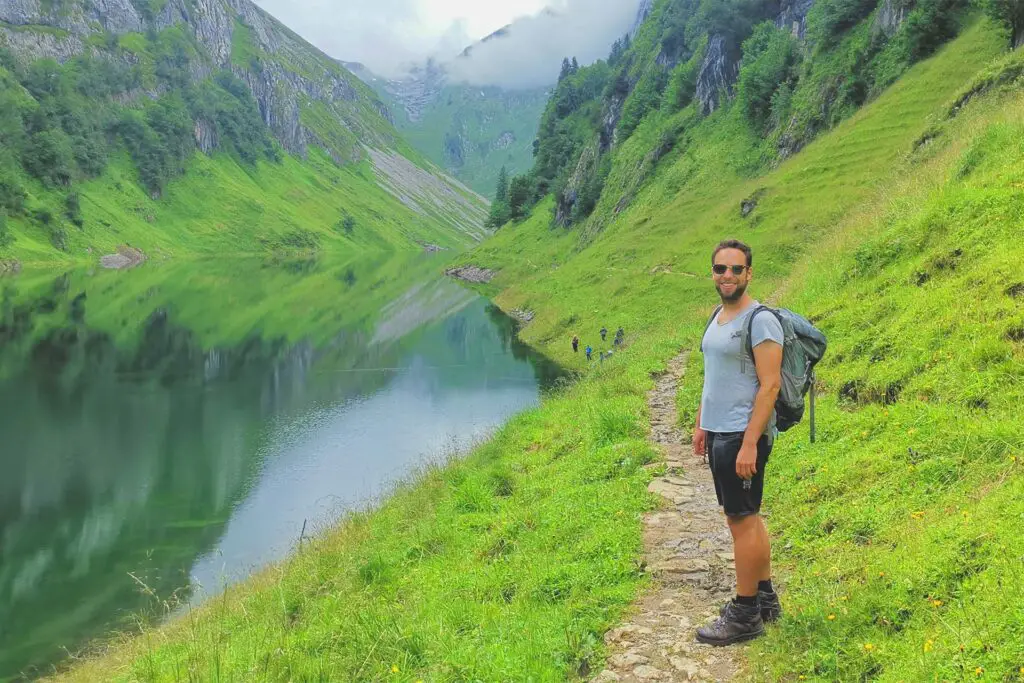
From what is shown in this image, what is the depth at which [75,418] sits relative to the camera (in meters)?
38.3

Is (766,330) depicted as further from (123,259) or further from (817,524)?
(123,259)

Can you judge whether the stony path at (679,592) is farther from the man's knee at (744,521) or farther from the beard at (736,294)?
the beard at (736,294)

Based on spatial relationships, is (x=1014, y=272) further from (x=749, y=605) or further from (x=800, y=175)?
(x=800, y=175)

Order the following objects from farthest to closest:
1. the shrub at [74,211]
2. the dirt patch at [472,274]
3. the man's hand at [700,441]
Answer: the shrub at [74,211], the dirt patch at [472,274], the man's hand at [700,441]

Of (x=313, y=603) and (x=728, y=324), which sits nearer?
(x=728, y=324)

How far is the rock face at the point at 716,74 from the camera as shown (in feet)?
273

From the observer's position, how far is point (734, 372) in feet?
22.2

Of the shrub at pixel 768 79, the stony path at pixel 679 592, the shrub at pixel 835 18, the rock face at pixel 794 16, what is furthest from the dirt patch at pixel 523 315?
the stony path at pixel 679 592

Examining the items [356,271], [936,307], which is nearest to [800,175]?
[936,307]

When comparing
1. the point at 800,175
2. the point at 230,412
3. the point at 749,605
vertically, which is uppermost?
the point at 800,175

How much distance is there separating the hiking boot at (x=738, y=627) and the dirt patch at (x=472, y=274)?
111m

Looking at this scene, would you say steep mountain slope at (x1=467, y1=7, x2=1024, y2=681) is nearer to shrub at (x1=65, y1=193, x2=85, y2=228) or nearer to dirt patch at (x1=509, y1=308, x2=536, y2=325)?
dirt patch at (x1=509, y1=308, x2=536, y2=325)

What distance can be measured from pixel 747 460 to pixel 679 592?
2.95m

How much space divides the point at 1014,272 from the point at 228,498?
2860cm
